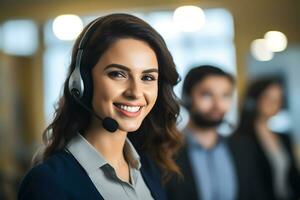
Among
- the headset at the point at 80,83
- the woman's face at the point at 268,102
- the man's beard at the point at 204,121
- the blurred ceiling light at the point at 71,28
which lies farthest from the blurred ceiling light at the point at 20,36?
the headset at the point at 80,83

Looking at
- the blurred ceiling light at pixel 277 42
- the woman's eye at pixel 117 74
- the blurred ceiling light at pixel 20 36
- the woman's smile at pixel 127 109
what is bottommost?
the blurred ceiling light at pixel 20 36

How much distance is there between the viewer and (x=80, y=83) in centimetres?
80

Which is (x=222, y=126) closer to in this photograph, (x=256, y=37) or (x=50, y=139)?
(x=50, y=139)

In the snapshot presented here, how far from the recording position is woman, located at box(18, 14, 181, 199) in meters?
0.78

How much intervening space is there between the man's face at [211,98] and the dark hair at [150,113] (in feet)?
2.25

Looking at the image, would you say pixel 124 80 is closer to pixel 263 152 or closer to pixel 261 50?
pixel 263 152

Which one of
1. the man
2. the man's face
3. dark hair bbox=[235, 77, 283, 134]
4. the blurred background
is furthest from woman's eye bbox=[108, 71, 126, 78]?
the blurred background

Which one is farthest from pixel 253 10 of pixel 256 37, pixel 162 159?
pixel 162 159

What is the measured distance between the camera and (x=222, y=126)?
194 cm

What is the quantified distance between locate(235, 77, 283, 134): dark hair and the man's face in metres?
0.64

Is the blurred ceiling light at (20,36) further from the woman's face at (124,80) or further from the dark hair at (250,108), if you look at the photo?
the woman's face at (124,80)

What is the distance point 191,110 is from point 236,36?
7.36ft

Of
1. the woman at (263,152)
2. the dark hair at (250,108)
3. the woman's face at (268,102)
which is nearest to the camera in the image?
the woman at (263,152)

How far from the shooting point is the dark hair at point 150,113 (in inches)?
31.5
